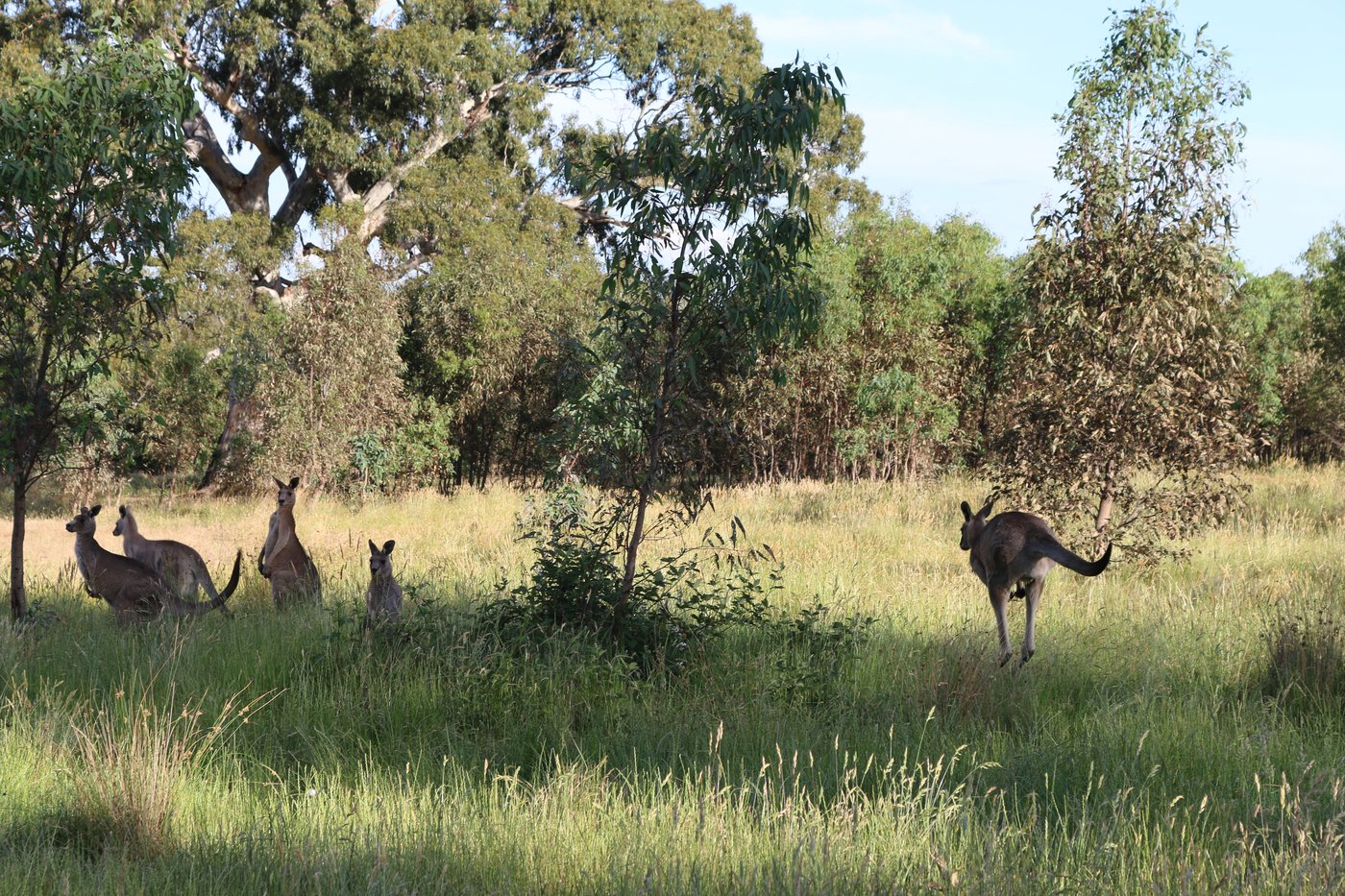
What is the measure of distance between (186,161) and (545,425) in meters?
18.2

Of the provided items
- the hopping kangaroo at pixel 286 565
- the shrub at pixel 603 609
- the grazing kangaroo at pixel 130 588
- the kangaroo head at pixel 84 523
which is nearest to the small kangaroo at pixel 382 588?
the shrub at pixel 603 609

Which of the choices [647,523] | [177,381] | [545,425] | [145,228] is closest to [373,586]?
[145,228]

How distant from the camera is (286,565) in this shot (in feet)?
34.9

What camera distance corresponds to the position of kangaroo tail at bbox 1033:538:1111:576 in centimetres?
675

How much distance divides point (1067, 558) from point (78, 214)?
28.8ft

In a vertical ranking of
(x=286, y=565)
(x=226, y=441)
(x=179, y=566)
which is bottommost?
(x=179, y=566)

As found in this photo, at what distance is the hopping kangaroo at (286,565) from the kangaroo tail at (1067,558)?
6467mm

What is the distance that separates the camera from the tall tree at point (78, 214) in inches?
333

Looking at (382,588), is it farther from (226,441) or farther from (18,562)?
(226,441)

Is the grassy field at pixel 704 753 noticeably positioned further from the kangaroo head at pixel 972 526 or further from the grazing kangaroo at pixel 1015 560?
the kangaroo head at pixel 972 526

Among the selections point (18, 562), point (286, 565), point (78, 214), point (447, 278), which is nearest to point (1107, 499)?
point (286, 565)

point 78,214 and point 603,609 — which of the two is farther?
point 78,214

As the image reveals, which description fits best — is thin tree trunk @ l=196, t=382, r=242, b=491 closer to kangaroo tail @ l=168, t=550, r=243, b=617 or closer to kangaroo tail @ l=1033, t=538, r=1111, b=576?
kangaroo tail @ l=168, t=550, r=243, b=617

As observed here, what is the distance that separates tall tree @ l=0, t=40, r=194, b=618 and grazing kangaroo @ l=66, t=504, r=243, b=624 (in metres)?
0.59
